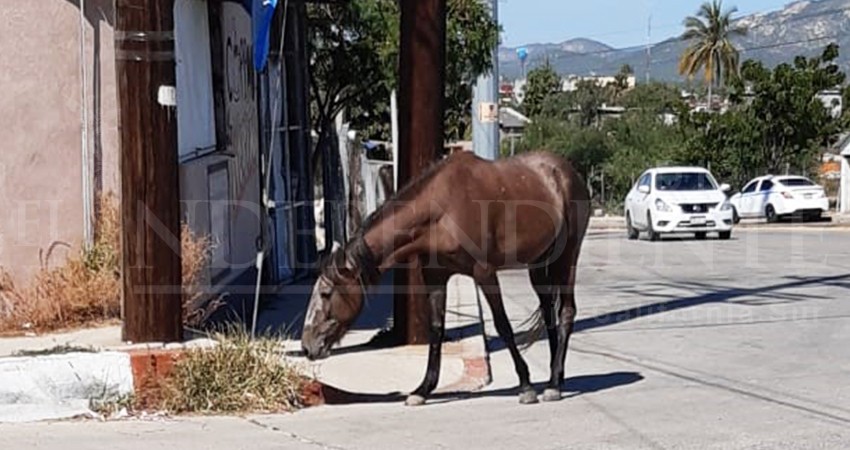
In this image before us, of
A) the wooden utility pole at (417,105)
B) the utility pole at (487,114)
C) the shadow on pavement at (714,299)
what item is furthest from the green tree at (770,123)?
the wooden utility pole at (417,105)

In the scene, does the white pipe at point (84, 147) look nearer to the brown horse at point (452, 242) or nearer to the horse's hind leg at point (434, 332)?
the brown horse at point (452, 242)

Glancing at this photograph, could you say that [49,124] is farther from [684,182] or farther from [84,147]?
[684,182]

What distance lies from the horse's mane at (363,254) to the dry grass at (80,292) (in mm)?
2200

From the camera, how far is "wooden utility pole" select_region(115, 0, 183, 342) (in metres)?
10.7

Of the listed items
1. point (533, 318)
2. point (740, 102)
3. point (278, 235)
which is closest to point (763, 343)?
point (533, 318)

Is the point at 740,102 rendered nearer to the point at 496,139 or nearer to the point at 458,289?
the point at 496,139

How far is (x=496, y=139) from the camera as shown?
27.4 metres

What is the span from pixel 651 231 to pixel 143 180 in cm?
2320

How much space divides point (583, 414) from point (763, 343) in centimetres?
454

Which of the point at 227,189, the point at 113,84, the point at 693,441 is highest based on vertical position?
the point at 113,84

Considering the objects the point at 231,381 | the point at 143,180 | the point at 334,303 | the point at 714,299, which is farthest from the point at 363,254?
the point at 714,299

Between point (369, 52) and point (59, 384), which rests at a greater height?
point (369, 52)

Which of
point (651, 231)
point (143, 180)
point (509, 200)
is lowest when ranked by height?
point (651, 231)

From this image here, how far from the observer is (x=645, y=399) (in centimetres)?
1083
